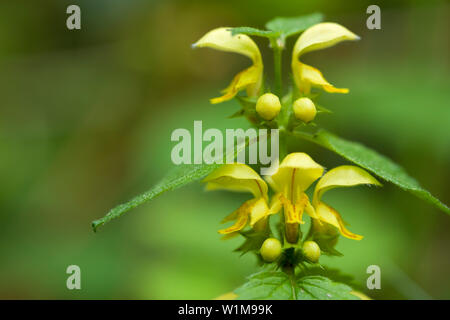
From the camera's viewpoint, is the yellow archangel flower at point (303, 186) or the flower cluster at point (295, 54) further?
the flower cluster at point (295, 54)

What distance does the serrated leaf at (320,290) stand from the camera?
1211 mm

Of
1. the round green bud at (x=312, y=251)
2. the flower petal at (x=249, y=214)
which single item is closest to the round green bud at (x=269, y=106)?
the flower petal at (x=249, y=214)

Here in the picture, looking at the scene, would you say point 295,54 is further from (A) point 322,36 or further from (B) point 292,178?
(B) point 292,178

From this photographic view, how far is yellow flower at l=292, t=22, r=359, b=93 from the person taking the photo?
4.61 feet

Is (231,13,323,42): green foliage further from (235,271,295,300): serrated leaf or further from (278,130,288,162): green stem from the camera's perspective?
(235,271,295,300): serrated leaf

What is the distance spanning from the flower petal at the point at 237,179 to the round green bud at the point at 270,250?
184 mm

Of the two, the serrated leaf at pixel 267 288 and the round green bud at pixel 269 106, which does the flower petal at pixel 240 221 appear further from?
the round green bud at pixel 269 106

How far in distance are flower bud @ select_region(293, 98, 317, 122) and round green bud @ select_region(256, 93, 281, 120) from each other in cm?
5

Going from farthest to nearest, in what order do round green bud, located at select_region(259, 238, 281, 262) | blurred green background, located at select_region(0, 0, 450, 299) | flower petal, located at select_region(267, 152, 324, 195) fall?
blurred green background, located at select_region(0, 0, 450, 299) → flower petal, located at select_region(267, 152, 324, 195) → round green bud, located at select_region(259, 238, 281, 262)

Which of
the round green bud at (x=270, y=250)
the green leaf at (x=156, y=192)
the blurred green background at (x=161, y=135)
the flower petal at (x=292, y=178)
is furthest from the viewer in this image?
the blurred green background at (x=161, y=135)

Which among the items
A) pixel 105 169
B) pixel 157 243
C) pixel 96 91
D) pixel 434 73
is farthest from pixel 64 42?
pixel 434 73

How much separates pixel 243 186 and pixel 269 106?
9.9 inches

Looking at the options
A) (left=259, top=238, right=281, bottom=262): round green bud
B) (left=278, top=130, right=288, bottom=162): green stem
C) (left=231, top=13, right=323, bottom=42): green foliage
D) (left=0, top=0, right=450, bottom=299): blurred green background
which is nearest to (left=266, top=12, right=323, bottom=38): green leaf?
(left=231, top=13, right=323, bottom=42): green foliage
